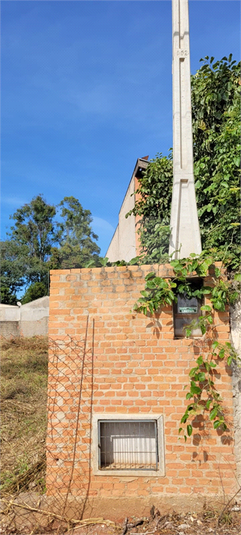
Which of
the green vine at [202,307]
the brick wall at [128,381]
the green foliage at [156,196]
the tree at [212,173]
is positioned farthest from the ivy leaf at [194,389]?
the green foliage at [156,196]

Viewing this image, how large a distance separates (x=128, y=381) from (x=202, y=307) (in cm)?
108

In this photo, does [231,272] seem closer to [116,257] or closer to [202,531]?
[202,531]

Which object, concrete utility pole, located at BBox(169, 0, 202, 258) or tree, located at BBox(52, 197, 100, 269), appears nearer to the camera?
concrete utility pole, located at BBox(169, 0, 202, 258)

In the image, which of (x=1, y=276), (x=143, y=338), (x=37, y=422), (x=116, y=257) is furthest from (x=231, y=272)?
(x=1, y=276)

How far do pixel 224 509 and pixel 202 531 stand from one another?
0.31 meters

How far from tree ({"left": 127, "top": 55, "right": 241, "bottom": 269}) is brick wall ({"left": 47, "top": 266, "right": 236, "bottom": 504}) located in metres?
1.14

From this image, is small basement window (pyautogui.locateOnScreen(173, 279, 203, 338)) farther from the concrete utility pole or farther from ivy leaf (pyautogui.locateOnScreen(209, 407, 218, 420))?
ivy leaf (pyautogui.locateOnScreen(209, 407, 218, 420))

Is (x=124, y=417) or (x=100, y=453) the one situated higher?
(x=124, y=417)

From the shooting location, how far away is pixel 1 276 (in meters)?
30.9

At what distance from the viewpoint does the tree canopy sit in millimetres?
31078

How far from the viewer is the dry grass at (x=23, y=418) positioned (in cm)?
436

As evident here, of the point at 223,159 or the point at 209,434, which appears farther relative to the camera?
the point at 223,159

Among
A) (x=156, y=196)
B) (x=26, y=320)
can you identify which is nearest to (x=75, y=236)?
(x=26, y=320)

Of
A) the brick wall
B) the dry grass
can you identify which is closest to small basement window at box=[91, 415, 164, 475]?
the brick wall
